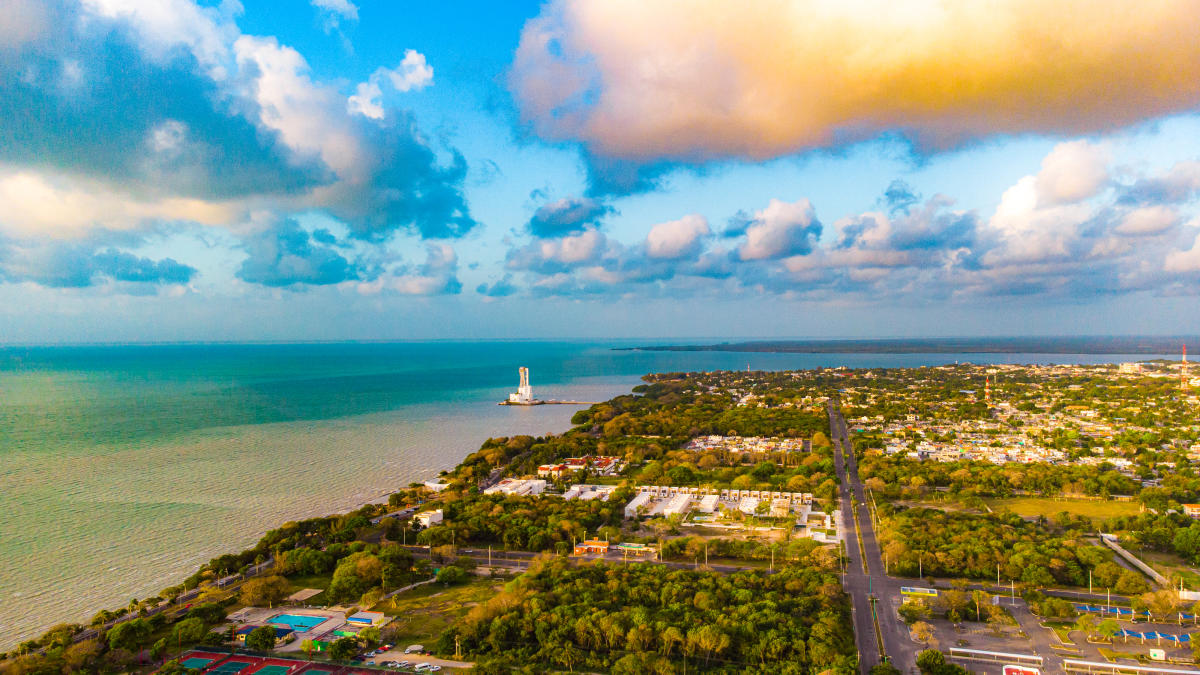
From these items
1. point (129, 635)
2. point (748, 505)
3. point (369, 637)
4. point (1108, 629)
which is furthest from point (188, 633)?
point (1108, 629)

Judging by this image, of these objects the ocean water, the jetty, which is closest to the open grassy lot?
the ocean water

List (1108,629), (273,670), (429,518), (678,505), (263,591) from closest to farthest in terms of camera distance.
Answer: (273,670)
(1108,629)
(263,591)
(429,518)
(678,505)

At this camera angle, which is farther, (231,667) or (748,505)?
(748,505)

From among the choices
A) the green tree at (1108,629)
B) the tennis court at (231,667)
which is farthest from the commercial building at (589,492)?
the green tree at (1108,629)

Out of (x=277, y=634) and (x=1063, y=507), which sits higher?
(x=277, y=634)

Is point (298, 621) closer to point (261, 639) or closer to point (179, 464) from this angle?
point (261, 639)

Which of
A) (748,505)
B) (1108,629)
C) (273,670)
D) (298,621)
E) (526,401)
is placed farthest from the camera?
(526,401)

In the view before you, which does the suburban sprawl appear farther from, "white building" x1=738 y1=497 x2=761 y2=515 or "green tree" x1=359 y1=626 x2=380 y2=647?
"white building" x1=738 y1=497 x2=761 y2=515
